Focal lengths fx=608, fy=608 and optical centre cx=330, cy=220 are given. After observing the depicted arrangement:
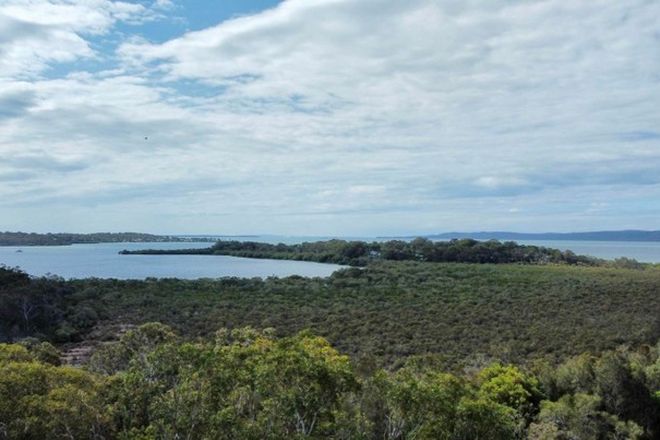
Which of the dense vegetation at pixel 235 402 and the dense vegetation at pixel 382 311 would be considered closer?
the dense vegetation at pixel 235 402

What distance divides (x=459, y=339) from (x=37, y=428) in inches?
1233

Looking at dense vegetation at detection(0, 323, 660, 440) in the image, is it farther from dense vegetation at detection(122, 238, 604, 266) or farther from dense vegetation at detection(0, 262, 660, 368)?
dense vegetation at detection(122, 238, 604, 266)

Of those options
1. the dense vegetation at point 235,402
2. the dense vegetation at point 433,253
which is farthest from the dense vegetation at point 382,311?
the dense vegetation at point 433,253

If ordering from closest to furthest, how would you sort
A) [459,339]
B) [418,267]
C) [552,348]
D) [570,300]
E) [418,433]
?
[418,433], [552,348], [459,339], [570,300], [418,267]

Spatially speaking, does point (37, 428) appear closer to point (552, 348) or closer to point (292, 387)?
point (292, 387)

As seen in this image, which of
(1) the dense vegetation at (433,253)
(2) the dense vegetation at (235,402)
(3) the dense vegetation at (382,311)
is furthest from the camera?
(1) the dense vegetation at (433,253)

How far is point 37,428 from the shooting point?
32.0 ft

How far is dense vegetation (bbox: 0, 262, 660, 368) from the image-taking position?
35.5 m

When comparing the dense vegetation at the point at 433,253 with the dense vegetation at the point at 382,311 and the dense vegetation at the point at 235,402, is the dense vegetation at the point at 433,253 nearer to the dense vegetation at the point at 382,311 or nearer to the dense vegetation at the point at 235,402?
the dense vegetation at the point at 382,311

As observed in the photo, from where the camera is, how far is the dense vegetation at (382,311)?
35531 mm

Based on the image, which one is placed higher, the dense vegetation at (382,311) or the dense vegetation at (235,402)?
the dense vegetation at (235,402)

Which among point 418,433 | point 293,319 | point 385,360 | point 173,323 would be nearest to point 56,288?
point 173,323

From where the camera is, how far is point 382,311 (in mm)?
49500

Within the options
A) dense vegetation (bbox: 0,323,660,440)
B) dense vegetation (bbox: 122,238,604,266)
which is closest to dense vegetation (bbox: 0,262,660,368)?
dense vegetation (bbox: 0,323,660,440)
